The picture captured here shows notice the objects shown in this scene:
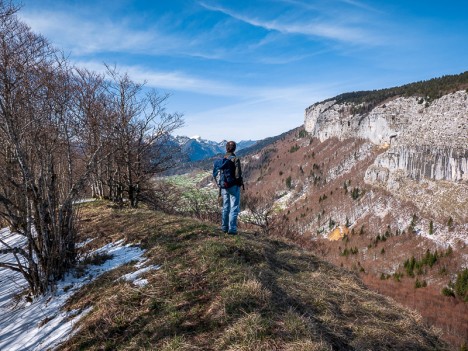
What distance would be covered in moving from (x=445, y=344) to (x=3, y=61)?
1053cm

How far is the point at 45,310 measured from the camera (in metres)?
5.80

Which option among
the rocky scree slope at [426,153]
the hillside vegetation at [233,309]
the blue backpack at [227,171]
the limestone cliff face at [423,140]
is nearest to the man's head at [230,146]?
the blue backpack at [227,171]

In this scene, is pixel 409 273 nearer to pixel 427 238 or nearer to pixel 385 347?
pixel 427 238

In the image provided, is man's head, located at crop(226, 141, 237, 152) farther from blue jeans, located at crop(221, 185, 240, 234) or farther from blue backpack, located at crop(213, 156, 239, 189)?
blue jeans, located at crop(221, 185, 240, 234)

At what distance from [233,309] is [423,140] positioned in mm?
165836

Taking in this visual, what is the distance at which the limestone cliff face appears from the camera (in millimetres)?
128500

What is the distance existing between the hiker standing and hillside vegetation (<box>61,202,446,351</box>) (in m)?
1.32

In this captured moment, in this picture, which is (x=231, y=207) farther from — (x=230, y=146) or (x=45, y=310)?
A: (x=45, y=310)

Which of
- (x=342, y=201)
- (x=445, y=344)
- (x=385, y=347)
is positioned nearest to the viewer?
(x=385, y=347)

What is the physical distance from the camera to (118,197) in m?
16.8

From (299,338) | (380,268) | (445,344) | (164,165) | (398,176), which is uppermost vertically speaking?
(164,165)

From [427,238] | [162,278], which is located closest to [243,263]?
[162,278]

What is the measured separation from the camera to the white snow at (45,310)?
4977mm

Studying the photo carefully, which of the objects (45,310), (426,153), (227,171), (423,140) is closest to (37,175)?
(45,310)
